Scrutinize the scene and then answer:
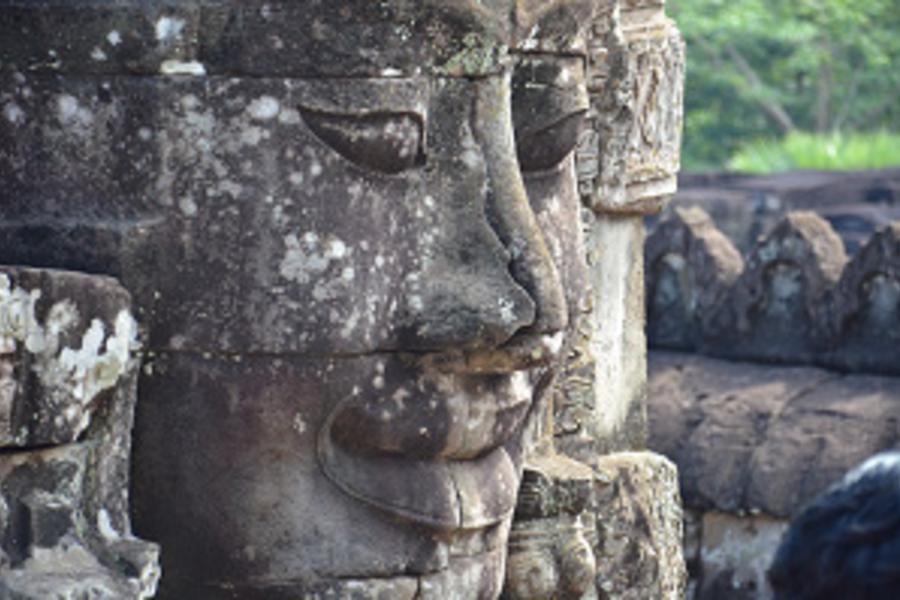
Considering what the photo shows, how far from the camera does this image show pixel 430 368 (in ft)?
14.1

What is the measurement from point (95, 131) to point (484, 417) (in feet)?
2.72

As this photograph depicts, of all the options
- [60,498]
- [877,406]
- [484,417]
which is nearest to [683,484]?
[877,406]

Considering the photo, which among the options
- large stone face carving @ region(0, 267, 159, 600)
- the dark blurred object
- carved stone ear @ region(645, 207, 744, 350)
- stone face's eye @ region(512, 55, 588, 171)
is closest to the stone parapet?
carved stone ear @ region(645, 207, 744, 350)

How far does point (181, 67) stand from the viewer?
4.16 meters

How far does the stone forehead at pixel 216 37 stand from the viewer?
414cm

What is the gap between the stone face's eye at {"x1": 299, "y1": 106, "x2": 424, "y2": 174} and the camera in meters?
4.22

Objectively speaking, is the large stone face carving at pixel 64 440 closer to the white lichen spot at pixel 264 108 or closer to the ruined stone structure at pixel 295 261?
the ruined stone structure at pixel 295 261

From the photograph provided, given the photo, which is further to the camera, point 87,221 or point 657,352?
point 657,352

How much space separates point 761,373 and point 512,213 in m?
4.24

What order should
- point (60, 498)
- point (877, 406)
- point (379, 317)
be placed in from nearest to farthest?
point (60, 498), point (379, 317), point (877, 406)

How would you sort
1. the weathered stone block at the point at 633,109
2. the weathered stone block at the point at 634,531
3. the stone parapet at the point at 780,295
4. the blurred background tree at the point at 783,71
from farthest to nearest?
1. the blurred background tree at the point at 783,71
2. the stone parapet at the point at 780,295
3. the weathered stone block at the point at 634,531
4. the weathered stone block at the point at 633,109

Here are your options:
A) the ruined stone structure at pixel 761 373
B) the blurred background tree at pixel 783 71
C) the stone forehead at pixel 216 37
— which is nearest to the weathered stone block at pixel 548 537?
the stone forehead at pixel 216 37

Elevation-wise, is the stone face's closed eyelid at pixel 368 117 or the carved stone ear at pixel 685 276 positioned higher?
the stone face's closed eyelid at pixel 368 117

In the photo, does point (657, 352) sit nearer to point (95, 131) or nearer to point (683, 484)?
point (683, 484)
